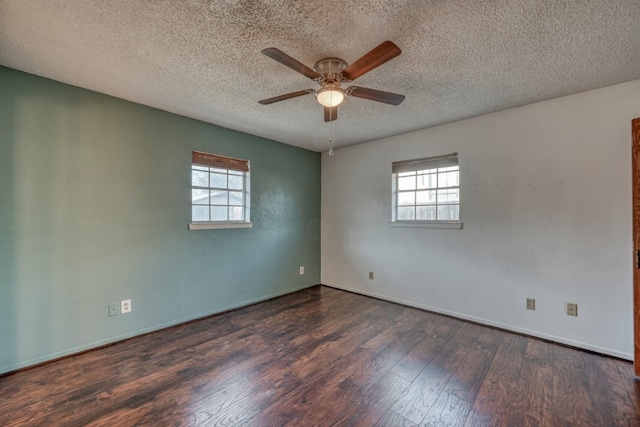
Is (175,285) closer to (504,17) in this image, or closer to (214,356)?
(214,356)

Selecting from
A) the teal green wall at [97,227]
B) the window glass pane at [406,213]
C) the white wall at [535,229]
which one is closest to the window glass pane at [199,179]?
the teal green wall at [97,227]

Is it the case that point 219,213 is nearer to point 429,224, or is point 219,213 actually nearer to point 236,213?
point 236,213

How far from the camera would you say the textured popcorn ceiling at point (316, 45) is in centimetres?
152

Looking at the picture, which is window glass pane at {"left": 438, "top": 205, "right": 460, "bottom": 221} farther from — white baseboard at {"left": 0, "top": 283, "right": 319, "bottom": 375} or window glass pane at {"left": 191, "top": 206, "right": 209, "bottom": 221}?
window glass pane at {"left": 191, "top": 206, "right": 209, "bottom": 221}

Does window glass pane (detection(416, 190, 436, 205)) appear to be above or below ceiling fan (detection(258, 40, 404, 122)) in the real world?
below

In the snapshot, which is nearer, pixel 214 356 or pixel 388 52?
pixel 388 52

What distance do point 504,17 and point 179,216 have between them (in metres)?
3.22

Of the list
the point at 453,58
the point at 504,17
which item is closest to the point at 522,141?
the point at 453,58

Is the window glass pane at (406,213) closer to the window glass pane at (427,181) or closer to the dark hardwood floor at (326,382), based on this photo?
the window glass pane at (427,181)

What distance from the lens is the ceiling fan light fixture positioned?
191 centimetres

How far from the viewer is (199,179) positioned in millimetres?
3295

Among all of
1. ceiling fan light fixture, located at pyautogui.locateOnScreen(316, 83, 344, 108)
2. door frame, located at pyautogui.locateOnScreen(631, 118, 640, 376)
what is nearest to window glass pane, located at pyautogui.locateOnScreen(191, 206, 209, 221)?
ceiling fan light fixture, located at pyautogui.locateOnScreen(316, 83, 344, 108)

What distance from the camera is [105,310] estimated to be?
8.44 feet

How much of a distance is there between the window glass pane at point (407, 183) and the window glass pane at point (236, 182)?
2190 millimetres
